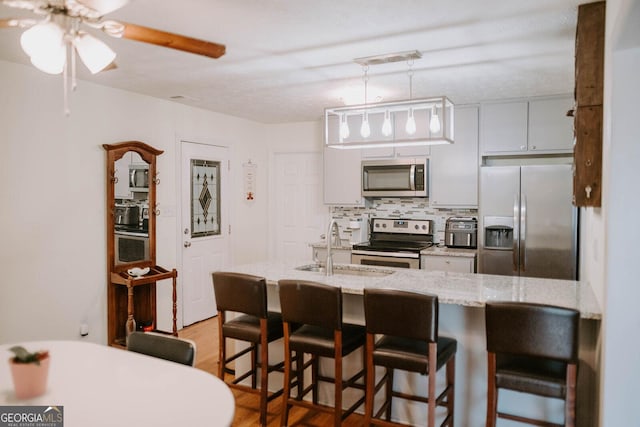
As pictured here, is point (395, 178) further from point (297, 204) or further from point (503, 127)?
point (297, 204)

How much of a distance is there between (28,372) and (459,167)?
14.3 ft

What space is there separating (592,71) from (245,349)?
8.93 feet

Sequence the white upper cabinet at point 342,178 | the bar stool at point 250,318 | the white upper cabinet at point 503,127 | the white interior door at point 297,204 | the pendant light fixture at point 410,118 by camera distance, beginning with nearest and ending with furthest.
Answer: the bar stool at point 250,318
the pendant light fixture at point 410,118
the white upper cabinet at point 503,127
the white upper cabinet at point 342,178
the white interior door at point 297,204

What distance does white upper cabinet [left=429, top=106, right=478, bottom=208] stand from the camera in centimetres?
493

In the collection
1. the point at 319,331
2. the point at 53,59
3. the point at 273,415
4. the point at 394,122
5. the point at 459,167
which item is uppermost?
the point at 394,122

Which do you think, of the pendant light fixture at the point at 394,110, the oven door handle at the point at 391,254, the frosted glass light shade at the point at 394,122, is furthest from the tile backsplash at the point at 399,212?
the pendant light fixture at the point at 394,110

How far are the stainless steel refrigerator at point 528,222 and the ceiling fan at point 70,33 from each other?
3.53m

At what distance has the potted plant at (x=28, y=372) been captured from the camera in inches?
61.0

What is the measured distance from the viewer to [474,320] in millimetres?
2680

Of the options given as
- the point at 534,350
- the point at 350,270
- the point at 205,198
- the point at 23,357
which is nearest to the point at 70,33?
the point at 23,357

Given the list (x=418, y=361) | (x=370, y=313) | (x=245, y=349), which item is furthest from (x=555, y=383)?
(x=245, y=349)

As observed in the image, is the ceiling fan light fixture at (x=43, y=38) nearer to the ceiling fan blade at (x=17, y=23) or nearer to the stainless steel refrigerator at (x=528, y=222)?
the ceiling fan blade at (x=17, y=23)

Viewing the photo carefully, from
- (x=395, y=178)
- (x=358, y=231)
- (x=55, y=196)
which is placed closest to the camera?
(x=55, y=196)

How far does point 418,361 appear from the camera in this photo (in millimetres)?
2361
